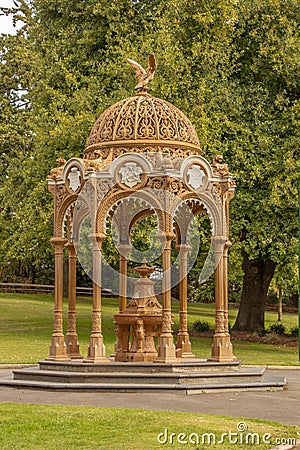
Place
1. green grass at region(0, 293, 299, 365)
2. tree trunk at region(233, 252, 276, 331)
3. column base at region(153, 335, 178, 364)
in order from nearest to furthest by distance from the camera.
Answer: column base at region(153, 335, 178, 364) < green grass at region(0, 293, 299, 365) < tree trunk at region(233, 252, 276, 331)

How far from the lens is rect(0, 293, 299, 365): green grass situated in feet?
78.1

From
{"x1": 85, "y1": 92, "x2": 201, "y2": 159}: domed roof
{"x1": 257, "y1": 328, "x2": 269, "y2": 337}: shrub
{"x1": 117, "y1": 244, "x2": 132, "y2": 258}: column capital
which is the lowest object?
{"x1": 257, "y1": 328, "x2": 269, "y2": 337}: shrub

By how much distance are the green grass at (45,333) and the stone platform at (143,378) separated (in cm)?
540

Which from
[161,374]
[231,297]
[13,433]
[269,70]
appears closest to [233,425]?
[13,433]

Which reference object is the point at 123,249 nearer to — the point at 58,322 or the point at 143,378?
the point at 58,322

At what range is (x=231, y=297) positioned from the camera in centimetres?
5441

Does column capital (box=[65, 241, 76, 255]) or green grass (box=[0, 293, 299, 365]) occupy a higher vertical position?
column capital (box=[65, 241, 76, 255])

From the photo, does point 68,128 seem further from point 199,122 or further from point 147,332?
point 147,332

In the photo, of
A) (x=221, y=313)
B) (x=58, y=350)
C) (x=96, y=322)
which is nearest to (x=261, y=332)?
(x=221, y=313)

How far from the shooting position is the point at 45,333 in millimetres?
31297

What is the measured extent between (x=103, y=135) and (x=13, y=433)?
26.7 feet

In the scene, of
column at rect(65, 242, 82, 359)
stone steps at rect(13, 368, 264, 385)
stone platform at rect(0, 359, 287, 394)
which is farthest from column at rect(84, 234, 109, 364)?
column at rect(65, 242, 82, 359)

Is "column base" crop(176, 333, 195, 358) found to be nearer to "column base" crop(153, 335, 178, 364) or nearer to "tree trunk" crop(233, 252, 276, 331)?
"column base" crop(153, 335, 178, 364)
